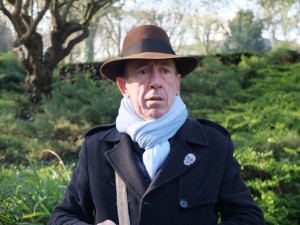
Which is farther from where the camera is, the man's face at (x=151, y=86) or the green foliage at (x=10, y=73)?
the green foliage at (x=10, y=73)

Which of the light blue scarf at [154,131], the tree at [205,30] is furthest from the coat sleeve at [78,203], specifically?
the tree at [205,30]

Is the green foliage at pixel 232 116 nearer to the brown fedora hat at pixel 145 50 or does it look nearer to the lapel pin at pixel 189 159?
the brown fedora hat at pixel 145 50

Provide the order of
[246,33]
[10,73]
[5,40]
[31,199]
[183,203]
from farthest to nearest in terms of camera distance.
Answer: [246,33]
[5,40]
[10,73]
[31,199]
[183,203]

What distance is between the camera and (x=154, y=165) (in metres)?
2.07

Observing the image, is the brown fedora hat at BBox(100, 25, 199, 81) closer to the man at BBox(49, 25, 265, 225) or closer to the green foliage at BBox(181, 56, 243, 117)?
the man at BBox(49, 25, 265, 225)

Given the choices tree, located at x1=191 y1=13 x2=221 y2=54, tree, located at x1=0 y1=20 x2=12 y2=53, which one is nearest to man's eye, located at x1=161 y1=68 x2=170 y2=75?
tree, located at x1=0 y1=20 x2=12 y2=53

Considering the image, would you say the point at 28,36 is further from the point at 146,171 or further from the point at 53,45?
the point at 146,171

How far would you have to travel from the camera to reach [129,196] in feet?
6.83

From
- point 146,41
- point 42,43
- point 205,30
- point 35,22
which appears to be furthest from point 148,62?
point 205,30

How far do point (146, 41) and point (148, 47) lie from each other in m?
0.04

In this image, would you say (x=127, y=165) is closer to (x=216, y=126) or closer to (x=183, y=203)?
(x=183, y=203)

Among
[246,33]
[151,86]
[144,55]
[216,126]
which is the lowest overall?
[216,126]

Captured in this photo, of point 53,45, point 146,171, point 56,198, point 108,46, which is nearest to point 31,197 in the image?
point 56,198

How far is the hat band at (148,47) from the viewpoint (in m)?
2.12
